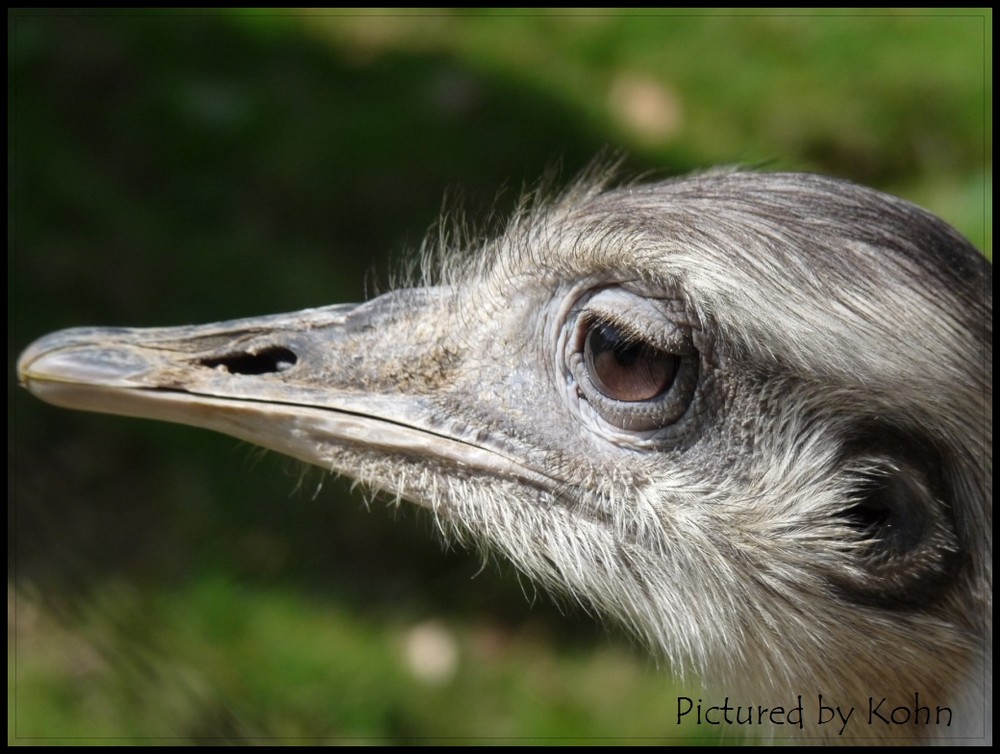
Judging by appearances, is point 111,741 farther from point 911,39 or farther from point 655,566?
point 911,39

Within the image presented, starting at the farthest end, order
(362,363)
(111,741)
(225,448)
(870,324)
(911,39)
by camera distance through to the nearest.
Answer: (911,39)
(225,448)
(111,741)
(362,363)
(870,324)

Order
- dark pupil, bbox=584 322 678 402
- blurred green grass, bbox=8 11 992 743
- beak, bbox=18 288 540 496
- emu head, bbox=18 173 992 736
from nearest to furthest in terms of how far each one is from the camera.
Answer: emu head, bbox=18 173 992 736 < dark pupil, bbox=584 322 678 402 < beak, bbox=18 288 540 496 < blurred green grass, bbox=8 11 992 743

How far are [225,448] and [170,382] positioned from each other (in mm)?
2146

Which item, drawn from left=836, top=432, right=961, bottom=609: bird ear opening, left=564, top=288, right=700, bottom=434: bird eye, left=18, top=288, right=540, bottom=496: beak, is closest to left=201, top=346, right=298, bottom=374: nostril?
left=18, top=288, right=540, bottom=496: beak

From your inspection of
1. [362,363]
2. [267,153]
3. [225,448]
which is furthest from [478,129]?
[362,363]

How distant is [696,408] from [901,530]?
355 mm

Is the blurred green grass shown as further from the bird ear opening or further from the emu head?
the bird ear opening

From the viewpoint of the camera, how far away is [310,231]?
4793 mm

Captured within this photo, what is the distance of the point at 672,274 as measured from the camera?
70.5 inches

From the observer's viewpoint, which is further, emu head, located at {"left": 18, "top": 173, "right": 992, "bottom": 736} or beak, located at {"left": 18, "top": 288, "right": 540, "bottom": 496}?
beak, located at {"left": 18, "top": 288, "right": 540, "bottom": 496}

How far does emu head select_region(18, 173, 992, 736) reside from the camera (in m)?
1.75

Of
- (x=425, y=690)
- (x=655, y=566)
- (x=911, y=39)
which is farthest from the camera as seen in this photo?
(x=911, y=39)

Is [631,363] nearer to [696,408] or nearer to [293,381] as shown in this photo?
[696,408]

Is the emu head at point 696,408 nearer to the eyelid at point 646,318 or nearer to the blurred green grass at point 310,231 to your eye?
the eyelid at point 646,318
